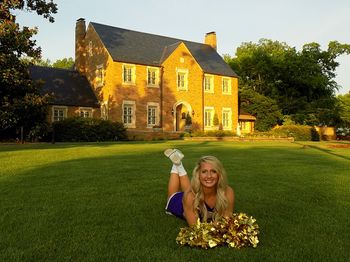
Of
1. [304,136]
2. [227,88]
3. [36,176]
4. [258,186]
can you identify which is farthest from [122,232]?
[227,88]

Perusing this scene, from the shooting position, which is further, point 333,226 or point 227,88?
point 227,88

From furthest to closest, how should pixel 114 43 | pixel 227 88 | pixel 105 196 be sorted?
pixel 227 88 < pixel 114 43 < pixel 105 196

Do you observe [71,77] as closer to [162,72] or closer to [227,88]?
[162,72]

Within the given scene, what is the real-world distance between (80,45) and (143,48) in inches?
265

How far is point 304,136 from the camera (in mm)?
39125

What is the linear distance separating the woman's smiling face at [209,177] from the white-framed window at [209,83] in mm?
37514

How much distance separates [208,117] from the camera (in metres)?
42.4

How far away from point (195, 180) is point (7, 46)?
16934 millimetres

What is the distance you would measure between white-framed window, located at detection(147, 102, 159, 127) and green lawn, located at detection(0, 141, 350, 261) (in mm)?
26961

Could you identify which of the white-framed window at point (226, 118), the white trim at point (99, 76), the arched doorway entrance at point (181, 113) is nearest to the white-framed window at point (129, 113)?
the white trim at point (99, 76)

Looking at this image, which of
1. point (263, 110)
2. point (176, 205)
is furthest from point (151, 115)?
point (176, 205)

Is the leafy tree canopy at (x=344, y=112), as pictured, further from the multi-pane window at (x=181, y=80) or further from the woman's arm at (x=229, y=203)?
the woman's arm at (x=229, y=203)

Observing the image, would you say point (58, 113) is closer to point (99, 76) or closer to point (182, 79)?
point (99, 76)

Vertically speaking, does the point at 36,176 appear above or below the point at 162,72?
below
